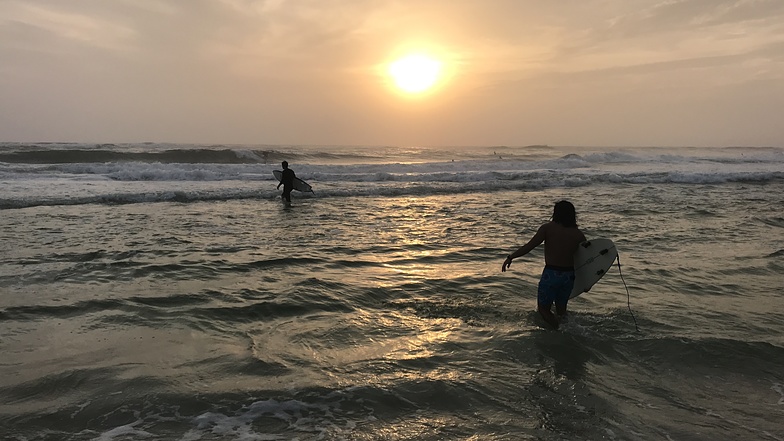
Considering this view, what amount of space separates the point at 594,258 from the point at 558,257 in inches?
26.7

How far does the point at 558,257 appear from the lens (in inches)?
230

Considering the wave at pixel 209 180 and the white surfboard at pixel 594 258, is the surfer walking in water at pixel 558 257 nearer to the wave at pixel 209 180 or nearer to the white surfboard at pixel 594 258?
the white surfboard at pixel 594 258

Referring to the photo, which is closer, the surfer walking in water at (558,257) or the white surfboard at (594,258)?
the surfer walking in water at (558,257)

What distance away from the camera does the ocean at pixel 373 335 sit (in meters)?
3.87

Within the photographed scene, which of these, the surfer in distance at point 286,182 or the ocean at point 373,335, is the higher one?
the surfer in distance at point 286,182

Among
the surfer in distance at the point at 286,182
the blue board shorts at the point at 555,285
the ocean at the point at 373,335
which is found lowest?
the ocean at the point at 373,335

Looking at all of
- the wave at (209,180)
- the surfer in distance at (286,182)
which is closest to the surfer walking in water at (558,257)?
the surfer in distance at (286,182)

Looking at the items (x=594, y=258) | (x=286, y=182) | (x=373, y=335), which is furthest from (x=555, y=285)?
(x=286, y=182)

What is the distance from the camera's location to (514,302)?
688 cm

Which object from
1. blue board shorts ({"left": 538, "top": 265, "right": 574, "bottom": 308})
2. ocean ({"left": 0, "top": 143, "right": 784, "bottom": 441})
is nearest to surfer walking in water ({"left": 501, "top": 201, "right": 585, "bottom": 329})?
blue board shorts ({"left": 538, "top": 265, "right": 574, "bottom": 308})

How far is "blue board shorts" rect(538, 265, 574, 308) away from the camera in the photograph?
5832 mm

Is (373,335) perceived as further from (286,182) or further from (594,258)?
(286,182)

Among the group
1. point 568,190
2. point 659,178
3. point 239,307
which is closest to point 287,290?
point 239,307

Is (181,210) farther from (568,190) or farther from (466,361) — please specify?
(568,190)
